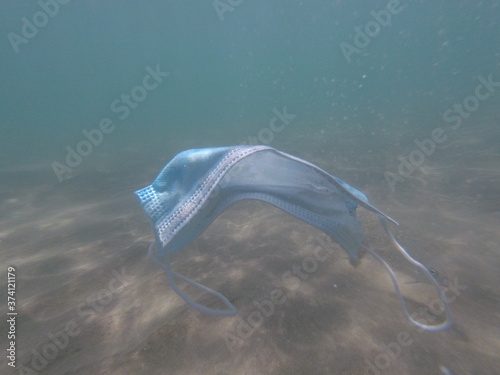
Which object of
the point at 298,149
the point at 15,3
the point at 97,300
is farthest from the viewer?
the point at 15,3

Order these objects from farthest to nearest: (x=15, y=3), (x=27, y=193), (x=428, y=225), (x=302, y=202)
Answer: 1. (x=15, y=3)
2. (x=27, y=193)
3. (x=428, y=225)
4. (x=302, y=202)

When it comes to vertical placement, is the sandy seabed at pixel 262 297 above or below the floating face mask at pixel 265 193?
below

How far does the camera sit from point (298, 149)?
11.8m

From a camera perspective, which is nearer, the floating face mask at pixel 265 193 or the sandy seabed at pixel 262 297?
the sandy seabed at pixel 262 297

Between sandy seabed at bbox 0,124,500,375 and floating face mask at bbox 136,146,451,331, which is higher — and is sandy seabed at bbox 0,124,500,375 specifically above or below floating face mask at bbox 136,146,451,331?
below

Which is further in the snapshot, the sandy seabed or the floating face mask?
the floating face mask

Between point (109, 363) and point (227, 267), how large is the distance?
4.97 feet

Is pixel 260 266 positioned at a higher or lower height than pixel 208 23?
lower

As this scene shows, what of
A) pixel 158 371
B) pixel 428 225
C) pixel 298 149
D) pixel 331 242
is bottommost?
pixel 298 149

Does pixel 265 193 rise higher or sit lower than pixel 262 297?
higher

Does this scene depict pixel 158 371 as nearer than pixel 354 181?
Yes

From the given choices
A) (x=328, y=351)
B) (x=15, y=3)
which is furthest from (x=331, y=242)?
(x=15, y=3)

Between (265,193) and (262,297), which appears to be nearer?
(262,297)

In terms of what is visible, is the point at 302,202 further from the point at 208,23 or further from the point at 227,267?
the point at 208,23
